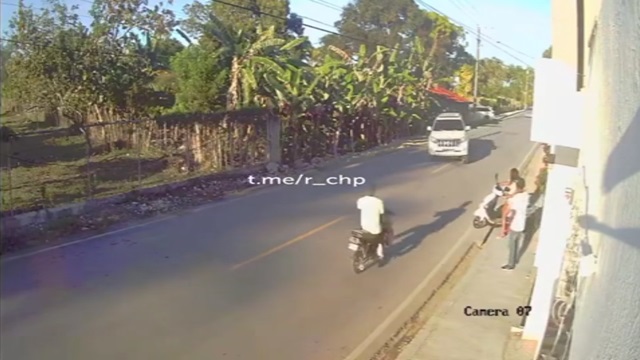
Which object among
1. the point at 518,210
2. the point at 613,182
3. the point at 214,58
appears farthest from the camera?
the point at 518,210

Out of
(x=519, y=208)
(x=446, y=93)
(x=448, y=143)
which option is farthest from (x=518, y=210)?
(x=446, y=93)

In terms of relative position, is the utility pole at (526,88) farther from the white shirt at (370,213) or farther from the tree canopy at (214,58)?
the white shirt at (370,213)

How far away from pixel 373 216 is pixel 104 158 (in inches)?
32.0

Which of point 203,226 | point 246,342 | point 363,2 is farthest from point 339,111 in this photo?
point 246,342

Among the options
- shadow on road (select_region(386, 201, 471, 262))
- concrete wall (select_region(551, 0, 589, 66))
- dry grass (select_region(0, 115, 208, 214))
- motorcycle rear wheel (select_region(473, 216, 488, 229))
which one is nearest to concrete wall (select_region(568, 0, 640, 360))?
concrete wall (select_region(551, 0, 589, 66))

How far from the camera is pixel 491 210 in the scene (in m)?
2.11

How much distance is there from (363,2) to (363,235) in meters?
0.64

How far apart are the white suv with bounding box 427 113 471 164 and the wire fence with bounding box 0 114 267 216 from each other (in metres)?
0.50

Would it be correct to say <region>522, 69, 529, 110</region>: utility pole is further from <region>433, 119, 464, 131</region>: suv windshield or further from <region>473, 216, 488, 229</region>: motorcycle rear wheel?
<region>473, 216, 488, 229</region>: motorcycle rear wheel

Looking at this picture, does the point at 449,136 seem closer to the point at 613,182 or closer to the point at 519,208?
the point at 519,208

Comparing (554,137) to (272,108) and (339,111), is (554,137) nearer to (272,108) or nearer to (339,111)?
(339,111)

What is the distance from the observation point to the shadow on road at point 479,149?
2.12m

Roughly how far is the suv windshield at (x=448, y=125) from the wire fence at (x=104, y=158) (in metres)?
0.51

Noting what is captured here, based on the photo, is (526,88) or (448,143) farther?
(448,143)
